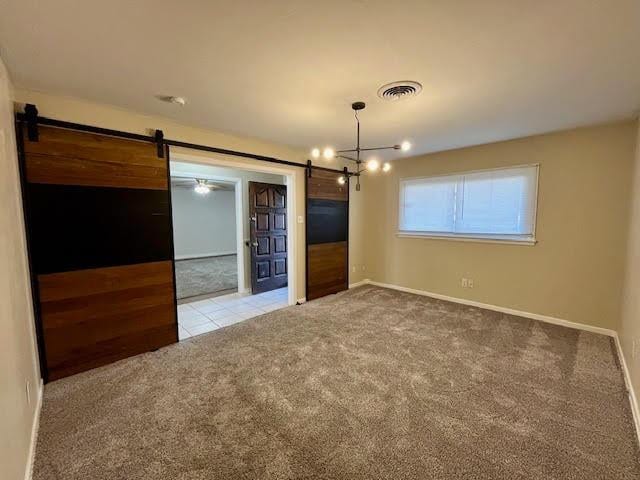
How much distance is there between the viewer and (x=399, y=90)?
7.19 ft

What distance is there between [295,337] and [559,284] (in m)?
3.44

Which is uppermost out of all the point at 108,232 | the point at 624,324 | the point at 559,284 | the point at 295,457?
the point at 108,232

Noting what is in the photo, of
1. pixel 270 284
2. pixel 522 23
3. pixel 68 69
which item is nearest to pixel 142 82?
pixel 68 69

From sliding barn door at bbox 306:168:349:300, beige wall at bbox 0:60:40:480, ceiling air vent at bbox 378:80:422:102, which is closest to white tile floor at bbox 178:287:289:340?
sliding barn door at bbox 306:168:349:300

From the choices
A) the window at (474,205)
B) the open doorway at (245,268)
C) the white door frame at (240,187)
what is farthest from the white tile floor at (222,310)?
the window at (474,205)

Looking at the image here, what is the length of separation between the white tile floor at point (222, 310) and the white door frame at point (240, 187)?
1.25ft

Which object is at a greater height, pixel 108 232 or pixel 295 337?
pixel 108 232

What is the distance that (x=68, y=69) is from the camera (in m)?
1.93

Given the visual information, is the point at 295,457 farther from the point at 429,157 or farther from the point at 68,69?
the point at 429,157

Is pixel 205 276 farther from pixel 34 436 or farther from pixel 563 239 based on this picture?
pixel 563 239

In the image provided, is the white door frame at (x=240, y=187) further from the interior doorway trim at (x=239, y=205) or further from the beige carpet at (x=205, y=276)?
the beige carpet at (x=205, y=276)

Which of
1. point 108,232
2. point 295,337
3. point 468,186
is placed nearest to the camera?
point 108,232

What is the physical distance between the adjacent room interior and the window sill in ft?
0.18

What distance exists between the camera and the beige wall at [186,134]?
7.64 feet
